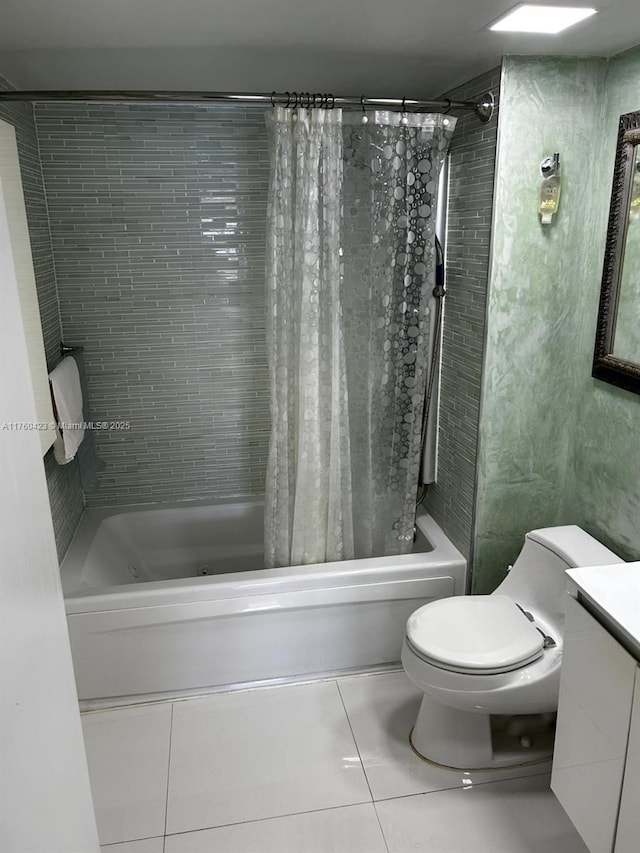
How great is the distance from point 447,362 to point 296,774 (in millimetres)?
1594

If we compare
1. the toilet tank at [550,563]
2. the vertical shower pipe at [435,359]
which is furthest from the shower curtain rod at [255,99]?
the toilet tank at [550,563]

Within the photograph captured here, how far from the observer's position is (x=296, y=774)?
201 cm

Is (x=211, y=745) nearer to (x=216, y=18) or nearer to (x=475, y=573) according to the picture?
(x=475, y=573)

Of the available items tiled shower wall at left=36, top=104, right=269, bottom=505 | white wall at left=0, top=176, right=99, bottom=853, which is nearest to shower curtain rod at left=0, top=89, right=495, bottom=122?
tiled shower wall at left=36, top=104, right=269, bottom=505

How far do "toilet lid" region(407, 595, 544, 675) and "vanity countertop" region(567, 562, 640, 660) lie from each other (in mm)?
432

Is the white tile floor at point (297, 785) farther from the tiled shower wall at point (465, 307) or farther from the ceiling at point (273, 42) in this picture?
the ceiling at point (273, 42)

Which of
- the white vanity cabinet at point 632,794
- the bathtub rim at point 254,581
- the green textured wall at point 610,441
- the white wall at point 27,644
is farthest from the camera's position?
the bathtub rim at point 254,581

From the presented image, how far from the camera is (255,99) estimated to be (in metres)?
1.88

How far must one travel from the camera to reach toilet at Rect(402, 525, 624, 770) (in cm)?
184

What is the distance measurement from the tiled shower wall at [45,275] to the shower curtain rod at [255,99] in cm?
47

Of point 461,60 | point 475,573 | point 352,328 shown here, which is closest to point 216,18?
point 461,60

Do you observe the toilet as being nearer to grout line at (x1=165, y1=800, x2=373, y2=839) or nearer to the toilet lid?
the toilet lid

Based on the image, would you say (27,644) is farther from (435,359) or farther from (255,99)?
(435,359)

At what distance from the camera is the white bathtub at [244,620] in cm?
223
